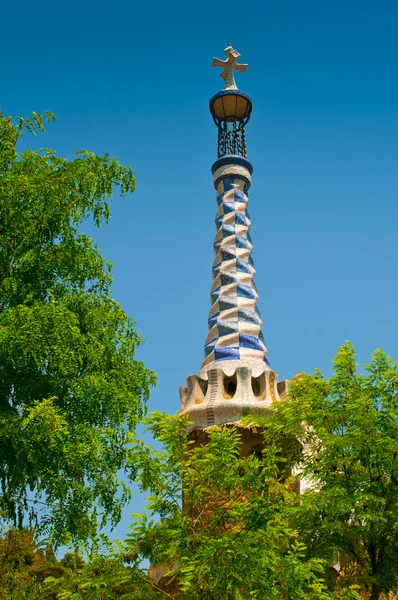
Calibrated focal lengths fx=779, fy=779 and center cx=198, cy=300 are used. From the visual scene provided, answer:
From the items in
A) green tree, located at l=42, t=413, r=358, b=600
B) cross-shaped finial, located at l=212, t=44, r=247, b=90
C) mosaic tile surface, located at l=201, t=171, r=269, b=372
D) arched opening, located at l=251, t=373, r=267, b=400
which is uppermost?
cross-shaped finial, located at l=212, t=44, r=247, b=90

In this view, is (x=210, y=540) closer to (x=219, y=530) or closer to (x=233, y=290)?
(x=219, y=530)

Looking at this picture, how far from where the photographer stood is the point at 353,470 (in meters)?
9.35

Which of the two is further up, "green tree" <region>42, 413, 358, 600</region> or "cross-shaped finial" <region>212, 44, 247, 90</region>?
"cross-shaped finial" <region>212, 44, 247, 90</region>

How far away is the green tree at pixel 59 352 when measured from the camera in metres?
8.62

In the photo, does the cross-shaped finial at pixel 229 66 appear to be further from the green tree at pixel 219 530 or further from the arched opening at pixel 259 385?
the green tree at pixel 219 530

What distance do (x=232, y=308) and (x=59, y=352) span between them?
20.5ft

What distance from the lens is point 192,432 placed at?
13031 millimetres

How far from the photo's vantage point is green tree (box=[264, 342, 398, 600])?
29.3 ft

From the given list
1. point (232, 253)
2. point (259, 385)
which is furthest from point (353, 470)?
point (232, 253)

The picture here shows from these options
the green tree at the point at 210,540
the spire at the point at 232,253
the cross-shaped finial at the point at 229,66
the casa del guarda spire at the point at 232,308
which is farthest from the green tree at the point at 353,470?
the cross-shaped finial at the point at 229,66

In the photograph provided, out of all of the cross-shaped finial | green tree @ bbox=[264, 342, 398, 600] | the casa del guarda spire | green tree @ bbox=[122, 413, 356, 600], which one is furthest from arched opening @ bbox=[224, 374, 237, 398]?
the cross-shaped finial

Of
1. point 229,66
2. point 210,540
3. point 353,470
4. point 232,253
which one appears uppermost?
point 229,66

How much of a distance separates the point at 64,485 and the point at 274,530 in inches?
99.4

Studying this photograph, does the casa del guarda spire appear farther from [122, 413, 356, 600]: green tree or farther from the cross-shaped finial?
[122, 413, 356, 600]: green tree
